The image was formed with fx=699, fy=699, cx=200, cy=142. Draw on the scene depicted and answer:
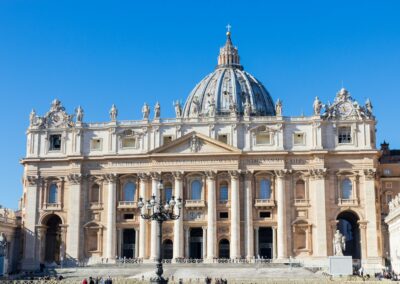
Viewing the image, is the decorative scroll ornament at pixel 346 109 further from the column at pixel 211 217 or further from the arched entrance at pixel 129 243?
the arched entrance at pixel 129 243

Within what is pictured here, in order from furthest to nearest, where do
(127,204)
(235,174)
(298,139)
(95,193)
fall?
(95,193) < (127,204) < (298,139) < (235,174)

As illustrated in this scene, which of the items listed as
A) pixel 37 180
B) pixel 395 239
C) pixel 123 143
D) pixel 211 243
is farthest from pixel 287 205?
pixel 37 180

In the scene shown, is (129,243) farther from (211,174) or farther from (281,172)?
(281,172)

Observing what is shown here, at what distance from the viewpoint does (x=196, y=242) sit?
79.9m

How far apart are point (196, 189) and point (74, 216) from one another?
1440cm

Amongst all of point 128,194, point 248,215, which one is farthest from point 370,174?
point 128,194

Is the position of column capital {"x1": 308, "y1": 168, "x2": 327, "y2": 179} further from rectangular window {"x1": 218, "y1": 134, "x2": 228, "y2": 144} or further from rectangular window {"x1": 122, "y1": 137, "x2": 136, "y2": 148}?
rectangular window {"x1": 122, "y1": 137, "x2": 136, "y2": 148}

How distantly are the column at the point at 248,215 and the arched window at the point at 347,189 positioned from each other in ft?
33.6

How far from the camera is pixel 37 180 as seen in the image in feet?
271

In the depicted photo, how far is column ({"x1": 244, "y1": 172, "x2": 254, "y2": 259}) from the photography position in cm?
7656

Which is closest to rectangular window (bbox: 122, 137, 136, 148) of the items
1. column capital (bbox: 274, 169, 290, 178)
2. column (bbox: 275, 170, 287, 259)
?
column capital (bbox: 274, 169, 290, 178)

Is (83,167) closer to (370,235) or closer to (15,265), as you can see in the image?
(15,265)

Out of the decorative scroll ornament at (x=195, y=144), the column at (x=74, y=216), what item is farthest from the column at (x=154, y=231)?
the column at (x=74, y=216)

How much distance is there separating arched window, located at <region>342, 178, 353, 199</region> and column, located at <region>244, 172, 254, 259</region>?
33.6 feet
